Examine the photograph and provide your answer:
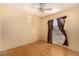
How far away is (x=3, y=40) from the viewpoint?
4.76 ft

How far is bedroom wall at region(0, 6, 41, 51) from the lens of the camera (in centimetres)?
131

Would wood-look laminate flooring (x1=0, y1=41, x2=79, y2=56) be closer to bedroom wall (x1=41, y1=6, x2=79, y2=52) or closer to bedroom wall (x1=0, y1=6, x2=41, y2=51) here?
bedroom wall (x1=0, y1=6, x2=41, y2=51)

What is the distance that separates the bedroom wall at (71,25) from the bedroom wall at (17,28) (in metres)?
0.10

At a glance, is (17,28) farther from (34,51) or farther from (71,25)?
(71,25)

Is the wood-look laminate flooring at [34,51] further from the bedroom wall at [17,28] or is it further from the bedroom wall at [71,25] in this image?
the bedroom wall at [71,25]

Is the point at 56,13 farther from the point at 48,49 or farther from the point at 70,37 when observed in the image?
the point at 70,37

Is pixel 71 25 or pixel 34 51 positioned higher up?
pixel 71 25

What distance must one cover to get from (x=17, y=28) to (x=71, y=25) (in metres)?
1.26

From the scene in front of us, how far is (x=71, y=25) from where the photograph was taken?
1931 millimetres

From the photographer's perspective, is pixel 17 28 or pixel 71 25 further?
pixel 71 25

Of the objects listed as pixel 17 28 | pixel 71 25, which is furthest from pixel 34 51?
pixel 71 25

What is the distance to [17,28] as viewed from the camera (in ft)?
4.72

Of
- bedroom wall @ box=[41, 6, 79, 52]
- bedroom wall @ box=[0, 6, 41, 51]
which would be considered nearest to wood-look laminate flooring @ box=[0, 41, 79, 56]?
bedroom wall @ box=[0, 6, 41, 51]

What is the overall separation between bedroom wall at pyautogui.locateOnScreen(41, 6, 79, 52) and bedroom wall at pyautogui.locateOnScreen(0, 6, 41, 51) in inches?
4.0
